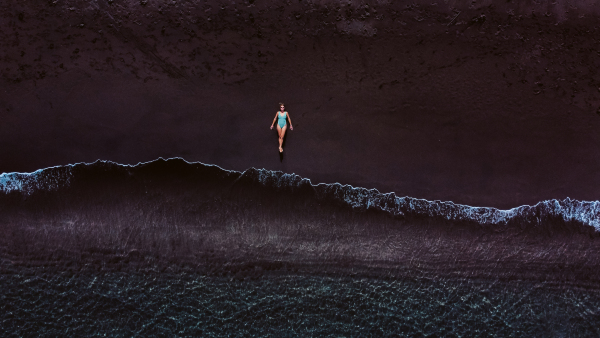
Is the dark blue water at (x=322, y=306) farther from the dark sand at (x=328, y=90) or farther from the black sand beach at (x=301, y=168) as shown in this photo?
the dark sand at (x=328, y=90)

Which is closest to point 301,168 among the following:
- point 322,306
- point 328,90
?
point 328,90

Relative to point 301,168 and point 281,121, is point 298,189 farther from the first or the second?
point 281,121

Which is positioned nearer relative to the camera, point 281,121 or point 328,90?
point 281,121

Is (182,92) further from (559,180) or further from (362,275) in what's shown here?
(559,180)

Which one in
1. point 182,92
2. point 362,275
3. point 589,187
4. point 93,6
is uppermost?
point 93,6

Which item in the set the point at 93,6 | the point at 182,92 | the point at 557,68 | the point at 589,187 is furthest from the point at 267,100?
the point at 589,187

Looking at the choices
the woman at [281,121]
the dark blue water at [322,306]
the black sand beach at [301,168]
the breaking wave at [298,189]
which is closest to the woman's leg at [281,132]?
the woman at [281,121]

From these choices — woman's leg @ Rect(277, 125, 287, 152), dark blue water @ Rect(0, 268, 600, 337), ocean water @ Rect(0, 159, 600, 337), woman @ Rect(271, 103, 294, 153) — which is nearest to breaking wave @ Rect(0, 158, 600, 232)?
ocean water @ Rect(0, 159, 600, 337)
